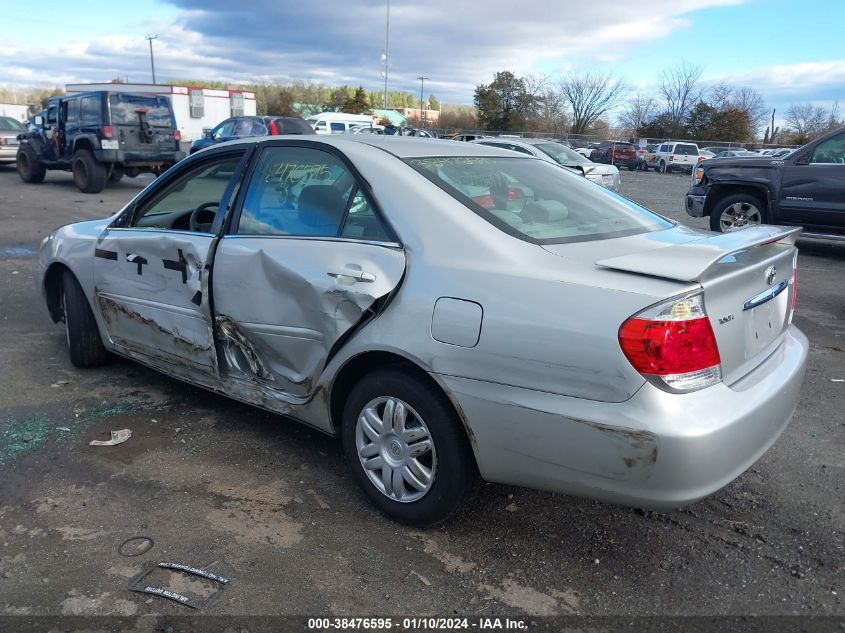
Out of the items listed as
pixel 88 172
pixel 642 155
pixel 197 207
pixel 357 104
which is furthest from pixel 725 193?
pixel 357 104

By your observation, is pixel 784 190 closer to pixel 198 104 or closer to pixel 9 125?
pixel 9 125

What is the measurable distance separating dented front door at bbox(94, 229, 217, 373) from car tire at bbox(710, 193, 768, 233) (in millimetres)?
8249

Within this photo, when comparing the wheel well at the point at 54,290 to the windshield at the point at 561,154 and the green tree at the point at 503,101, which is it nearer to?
the windshield at the point at 561,154

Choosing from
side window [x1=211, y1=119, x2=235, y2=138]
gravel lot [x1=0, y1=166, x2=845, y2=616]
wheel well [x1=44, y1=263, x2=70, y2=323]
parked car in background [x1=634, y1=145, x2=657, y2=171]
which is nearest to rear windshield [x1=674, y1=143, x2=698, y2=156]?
parked car in background [x1=634, y1=145, x2=657, y2=171]

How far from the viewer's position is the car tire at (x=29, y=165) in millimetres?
17516

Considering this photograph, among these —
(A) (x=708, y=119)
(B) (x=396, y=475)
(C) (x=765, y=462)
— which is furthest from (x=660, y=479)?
A: (A) (x=708, y=119)

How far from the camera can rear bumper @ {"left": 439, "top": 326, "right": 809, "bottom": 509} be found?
226cm

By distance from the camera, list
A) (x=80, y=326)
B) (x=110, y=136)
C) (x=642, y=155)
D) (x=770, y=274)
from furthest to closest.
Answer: (x=642, y=155), (x=110, y=136), (x=80, y=326), (x=770, y=274)

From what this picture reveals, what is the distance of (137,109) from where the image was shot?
1570 cm

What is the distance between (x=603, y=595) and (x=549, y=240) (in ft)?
4.39

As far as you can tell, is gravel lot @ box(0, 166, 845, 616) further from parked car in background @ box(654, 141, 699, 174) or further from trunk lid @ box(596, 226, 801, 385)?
parked car in background @ box(654, 141, 699, 174)

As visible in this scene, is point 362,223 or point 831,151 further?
point 831,151

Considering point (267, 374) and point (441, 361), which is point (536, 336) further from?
point (267, 374)

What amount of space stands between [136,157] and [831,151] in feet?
44.0
